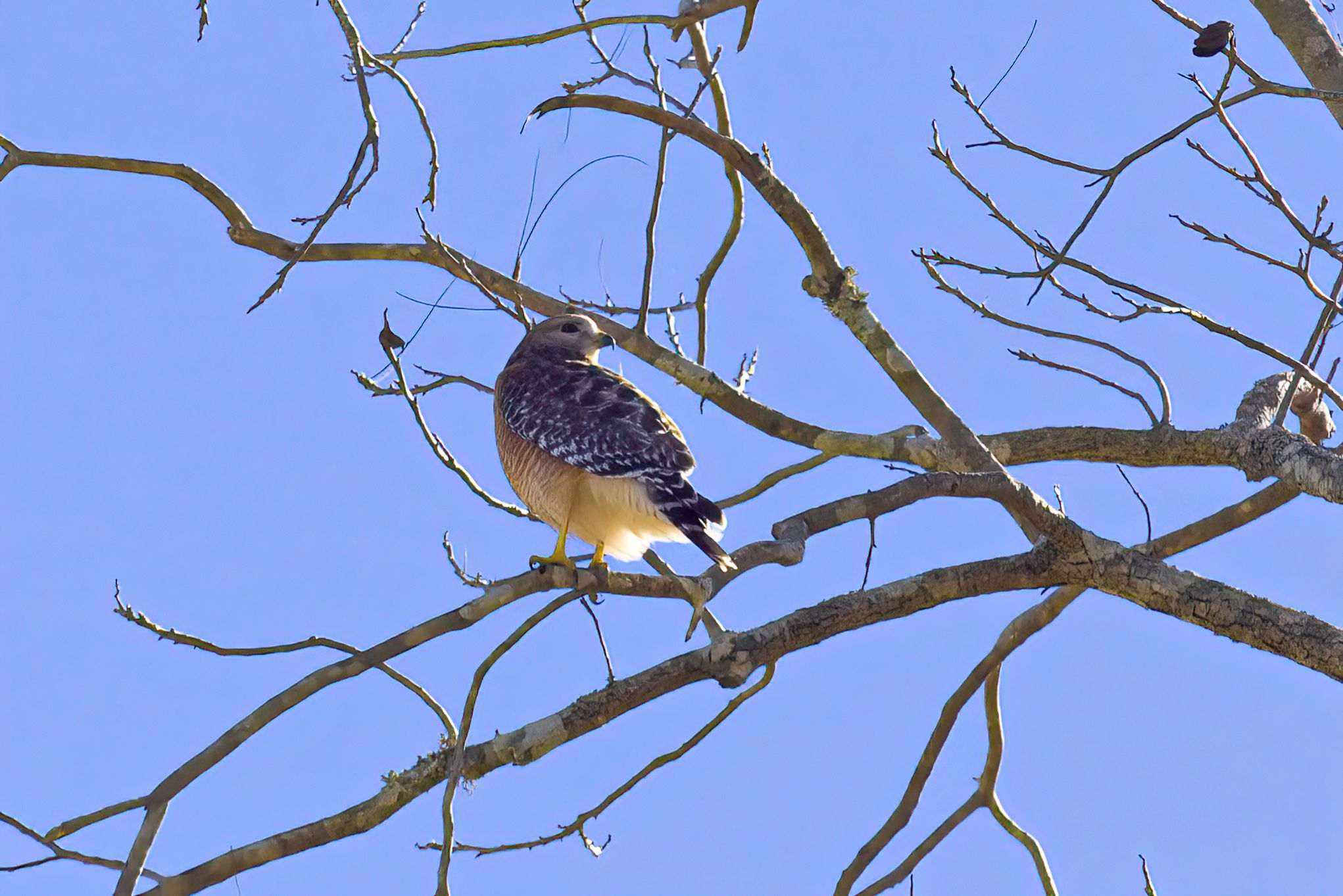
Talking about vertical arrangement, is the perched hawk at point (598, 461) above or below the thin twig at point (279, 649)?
above

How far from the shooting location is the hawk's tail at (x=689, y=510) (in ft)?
14.5

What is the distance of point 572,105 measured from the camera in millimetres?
4461

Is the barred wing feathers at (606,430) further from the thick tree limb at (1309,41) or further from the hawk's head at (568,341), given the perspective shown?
the thick tree limb at (1309,41)

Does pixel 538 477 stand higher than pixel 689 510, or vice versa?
pixel 538 477

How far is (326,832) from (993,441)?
260cm

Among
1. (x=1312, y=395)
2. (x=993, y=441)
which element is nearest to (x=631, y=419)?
(x=993, y=441)

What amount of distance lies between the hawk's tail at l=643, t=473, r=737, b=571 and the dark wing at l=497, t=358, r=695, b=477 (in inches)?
2.7

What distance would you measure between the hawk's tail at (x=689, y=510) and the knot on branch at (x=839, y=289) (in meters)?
0.79

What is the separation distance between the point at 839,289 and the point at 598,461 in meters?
1.10

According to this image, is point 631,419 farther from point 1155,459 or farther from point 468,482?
point 1155,459

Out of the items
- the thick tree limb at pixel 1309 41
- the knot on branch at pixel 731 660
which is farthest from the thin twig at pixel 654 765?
the thick tree limb at pixel 1309 41

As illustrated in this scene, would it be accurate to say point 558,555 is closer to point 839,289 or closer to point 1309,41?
point 839,289

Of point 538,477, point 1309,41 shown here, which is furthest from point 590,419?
point 1309,41

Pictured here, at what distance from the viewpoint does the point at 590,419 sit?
17.7 feet
